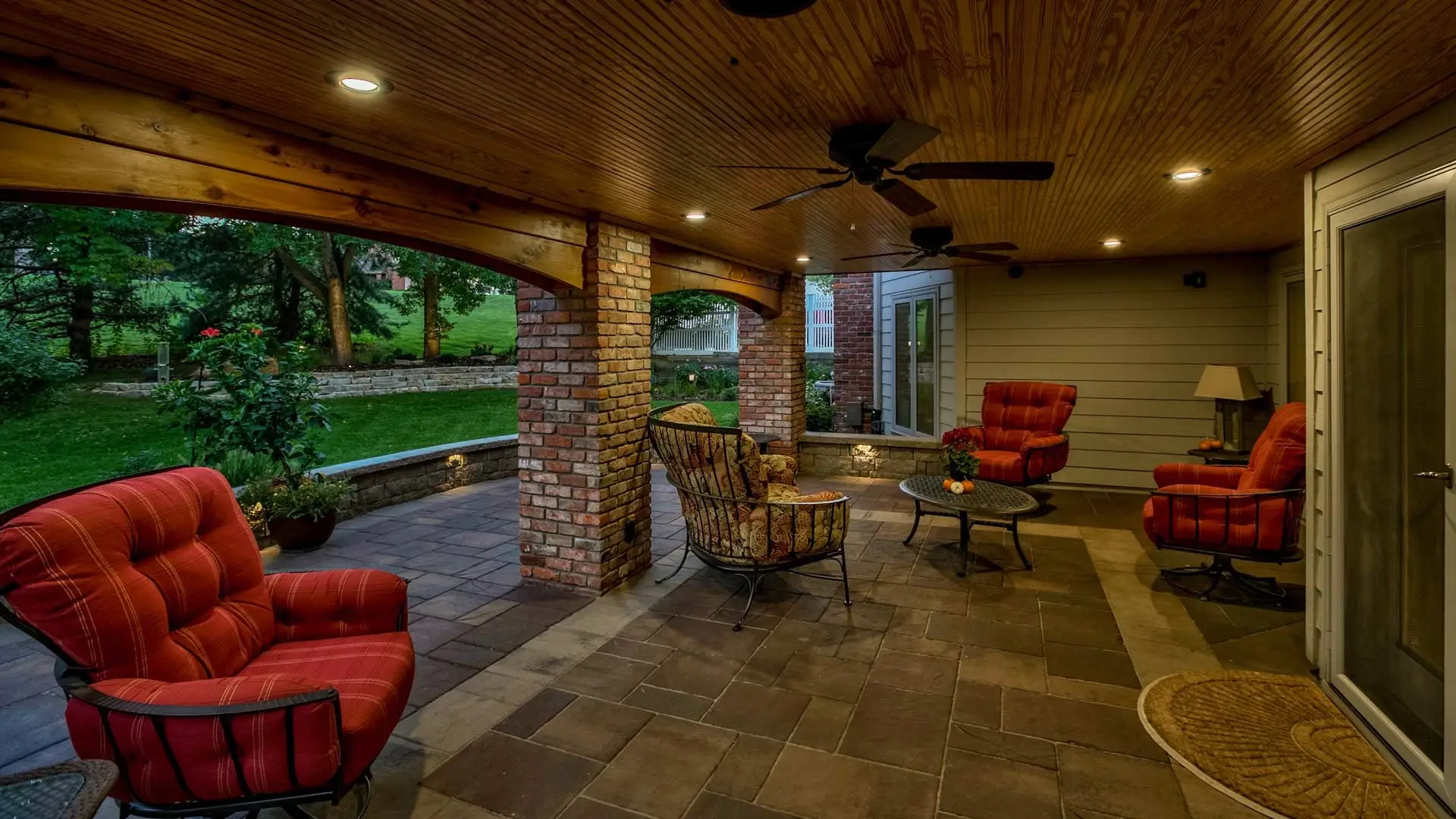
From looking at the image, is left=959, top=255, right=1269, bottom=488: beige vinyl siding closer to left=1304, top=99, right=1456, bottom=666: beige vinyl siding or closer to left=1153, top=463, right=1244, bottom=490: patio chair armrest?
left=1153, top=463, right=1244, bottom=490: patio chair armrest

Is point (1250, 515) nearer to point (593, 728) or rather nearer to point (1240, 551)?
point (1240, 551)

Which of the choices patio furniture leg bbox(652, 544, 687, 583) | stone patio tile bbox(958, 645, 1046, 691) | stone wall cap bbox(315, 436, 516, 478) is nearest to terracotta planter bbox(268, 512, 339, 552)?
stone wall cap bbox(315, 436, 516, 478)

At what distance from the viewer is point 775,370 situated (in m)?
7.37

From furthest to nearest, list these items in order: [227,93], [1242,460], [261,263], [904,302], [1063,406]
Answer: [261,263], [904,302], [1063,406], [1242,460], [227,93]

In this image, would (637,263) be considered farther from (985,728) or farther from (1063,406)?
(1063,406)

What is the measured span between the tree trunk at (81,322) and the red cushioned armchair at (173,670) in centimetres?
1094

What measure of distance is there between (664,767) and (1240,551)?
326 cm

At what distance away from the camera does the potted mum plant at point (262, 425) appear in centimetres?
460

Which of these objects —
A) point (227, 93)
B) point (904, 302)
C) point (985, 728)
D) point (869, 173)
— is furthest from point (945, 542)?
point (227, 93)

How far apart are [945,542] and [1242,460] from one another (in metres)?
2.62

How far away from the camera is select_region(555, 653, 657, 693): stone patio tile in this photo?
9.19 feet

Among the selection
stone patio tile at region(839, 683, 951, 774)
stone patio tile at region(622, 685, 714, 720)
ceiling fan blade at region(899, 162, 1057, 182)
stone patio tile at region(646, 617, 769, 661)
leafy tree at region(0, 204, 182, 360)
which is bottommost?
stone patio tile at region(839, 683, 951, 774)

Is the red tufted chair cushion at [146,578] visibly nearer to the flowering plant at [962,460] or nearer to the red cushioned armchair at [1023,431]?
the flowering plant at [962,460]

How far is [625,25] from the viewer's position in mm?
1717
